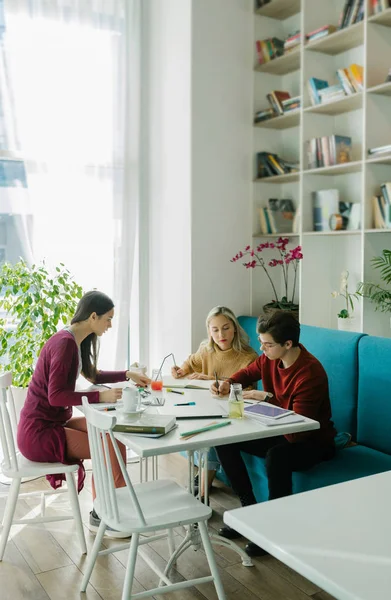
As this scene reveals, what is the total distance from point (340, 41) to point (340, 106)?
369 millimetres

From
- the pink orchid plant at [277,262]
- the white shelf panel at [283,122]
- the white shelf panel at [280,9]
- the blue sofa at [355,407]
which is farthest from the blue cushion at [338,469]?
the white shelf panel at [280,9]

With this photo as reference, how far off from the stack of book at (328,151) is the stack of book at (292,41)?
24.6 inches

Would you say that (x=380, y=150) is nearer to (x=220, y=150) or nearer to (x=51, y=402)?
(x=220, y=150)

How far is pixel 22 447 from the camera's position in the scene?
2785 mm

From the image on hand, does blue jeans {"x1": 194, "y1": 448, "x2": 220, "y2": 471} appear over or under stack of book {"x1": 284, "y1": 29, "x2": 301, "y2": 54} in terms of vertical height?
under

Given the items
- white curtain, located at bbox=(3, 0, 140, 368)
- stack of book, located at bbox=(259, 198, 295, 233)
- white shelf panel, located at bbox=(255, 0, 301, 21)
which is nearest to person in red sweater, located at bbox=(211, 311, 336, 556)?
stack of book, located at bbox=(259, 198, 295, 233)

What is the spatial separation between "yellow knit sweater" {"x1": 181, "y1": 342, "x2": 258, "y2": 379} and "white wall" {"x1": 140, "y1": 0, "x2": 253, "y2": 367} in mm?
528

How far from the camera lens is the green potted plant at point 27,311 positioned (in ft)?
11.8

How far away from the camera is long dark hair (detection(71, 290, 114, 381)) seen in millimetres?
2932

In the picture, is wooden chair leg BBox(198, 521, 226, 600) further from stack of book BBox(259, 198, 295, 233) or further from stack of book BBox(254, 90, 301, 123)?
stack of book BBox(254, 90, 301, 123)

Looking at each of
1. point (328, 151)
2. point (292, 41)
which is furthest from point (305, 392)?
point (292, 41)

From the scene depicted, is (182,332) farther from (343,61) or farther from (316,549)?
(316,549)

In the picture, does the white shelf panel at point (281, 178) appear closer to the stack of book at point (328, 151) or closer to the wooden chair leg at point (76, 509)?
the stack of book at point (328, 151)

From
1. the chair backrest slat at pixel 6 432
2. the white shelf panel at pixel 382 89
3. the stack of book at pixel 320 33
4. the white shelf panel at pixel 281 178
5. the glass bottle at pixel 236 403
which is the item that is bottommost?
the chair backrest slat at pixel 6 432
